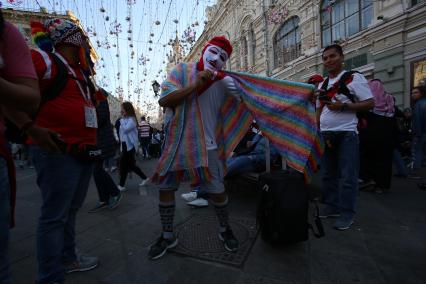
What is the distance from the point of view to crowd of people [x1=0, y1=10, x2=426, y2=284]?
3.63 ft

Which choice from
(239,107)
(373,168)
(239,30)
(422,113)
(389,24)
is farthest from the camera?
(239,30)

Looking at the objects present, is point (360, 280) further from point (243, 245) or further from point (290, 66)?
point (290, 66)

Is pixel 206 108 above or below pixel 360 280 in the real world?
above

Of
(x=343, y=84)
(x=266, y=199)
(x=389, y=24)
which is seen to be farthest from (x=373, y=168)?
(x=389, y=24)

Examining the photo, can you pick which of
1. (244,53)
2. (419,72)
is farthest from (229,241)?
(244,53)

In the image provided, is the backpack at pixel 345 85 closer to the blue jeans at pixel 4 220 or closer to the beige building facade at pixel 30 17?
the beige building facade at pixel 30 17

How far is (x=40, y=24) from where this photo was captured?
2008 millimetres

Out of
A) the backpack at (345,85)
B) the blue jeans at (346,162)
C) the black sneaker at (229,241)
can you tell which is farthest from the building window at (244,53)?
the black sneaker at (229,241)

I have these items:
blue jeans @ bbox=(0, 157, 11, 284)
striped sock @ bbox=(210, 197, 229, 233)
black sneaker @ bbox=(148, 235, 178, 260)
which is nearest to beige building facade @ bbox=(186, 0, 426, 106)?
striped sock @ bbox=(210, 197, 229, 233)

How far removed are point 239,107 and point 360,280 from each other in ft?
5.71

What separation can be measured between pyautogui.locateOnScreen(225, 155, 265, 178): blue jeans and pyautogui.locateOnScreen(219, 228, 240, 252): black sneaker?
154 cm

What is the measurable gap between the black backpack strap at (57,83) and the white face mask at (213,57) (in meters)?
A: 1.08

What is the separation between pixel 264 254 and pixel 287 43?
658 inches

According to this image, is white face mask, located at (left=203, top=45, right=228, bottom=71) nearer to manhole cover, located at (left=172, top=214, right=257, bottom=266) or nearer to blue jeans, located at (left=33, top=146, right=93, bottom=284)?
blue jeans, located at (left=33, top=146, right=93, bottom=284)
